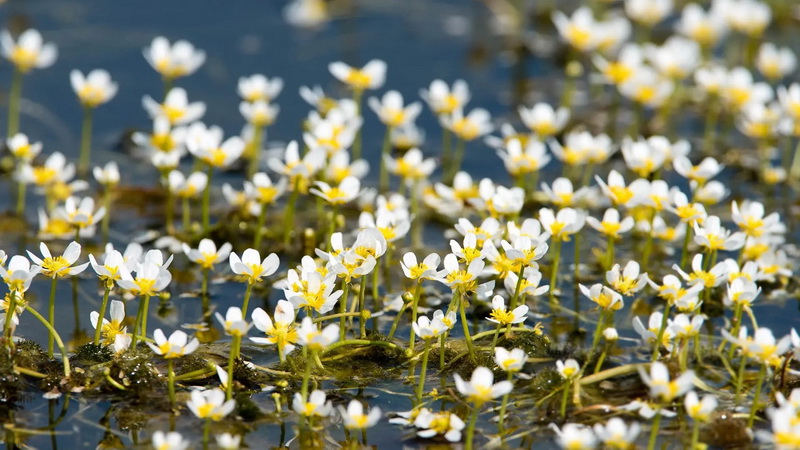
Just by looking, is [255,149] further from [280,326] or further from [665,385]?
[665,385]

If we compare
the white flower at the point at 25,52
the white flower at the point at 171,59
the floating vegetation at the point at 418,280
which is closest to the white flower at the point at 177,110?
the floating vegetation at the point at 418,280

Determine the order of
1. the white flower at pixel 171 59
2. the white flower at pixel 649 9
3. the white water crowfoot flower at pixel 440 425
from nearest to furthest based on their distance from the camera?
the white water crowfoot flower at pixel 440 425, the white flower at pixel 171 59, the white flower at pixel 649 9

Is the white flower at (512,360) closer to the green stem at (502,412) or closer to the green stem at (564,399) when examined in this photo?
the green stem at (502,412)

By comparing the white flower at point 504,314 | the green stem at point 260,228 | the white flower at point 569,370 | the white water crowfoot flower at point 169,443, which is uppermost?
the green stem at point 260,228

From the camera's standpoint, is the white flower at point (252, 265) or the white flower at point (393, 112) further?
the white flower at point (393, 112)

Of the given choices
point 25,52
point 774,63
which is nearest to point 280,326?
point 25,52

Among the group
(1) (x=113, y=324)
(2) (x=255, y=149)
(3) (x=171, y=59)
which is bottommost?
(1) (x=113, y=324)

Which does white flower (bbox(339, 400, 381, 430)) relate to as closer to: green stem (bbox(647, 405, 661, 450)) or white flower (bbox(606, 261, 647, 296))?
green stem (bbox(647, 405, 661, 450))

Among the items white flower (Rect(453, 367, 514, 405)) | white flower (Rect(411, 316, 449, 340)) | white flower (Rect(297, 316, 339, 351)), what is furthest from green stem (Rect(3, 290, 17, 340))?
white flower (Rect(453, 367, 514, 405))
